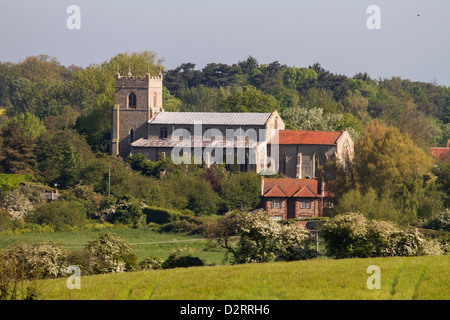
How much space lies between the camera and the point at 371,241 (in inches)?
1638

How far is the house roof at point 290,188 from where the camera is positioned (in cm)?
7062

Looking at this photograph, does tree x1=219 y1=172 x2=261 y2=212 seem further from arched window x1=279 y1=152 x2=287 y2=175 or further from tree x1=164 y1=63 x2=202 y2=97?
tree x1=164 y1=63 x2=202 y2=97

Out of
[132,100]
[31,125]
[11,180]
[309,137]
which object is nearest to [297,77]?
[31,125]

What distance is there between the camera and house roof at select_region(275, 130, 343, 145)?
3071 inches

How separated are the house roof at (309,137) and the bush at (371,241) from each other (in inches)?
1401

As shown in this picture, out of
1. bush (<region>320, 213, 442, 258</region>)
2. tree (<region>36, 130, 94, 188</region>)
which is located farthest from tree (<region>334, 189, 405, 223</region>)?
tree (<region>36, 130, 94, 188</region>)

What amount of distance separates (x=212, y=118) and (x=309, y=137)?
933 centimetres

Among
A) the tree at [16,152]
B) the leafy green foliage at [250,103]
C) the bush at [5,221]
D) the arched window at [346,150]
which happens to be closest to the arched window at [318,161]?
the arched window at [346,150]

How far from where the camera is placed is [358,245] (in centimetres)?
4156

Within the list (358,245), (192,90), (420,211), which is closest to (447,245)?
(358,245)

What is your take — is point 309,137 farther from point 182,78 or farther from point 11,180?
point 182,78

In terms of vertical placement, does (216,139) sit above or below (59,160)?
above

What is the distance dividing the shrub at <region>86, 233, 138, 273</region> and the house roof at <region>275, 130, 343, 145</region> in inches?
1521
